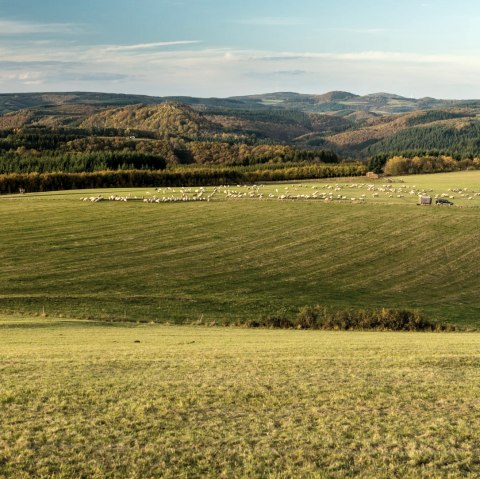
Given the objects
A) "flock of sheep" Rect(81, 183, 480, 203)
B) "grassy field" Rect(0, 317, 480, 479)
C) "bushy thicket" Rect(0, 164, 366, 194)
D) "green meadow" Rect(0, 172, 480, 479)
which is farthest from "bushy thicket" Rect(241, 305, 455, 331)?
"bushy thicket" Rect(0, 164, 366, 194)

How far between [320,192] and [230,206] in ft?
83.6

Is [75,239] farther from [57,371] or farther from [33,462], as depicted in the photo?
[33,462]

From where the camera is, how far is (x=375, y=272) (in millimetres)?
59969

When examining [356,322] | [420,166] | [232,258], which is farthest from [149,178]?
[356,322]

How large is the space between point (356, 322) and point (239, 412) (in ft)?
85.0

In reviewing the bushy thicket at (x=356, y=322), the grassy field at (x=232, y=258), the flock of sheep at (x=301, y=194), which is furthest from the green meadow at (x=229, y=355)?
the flock of sheep at (x=301, y=194)

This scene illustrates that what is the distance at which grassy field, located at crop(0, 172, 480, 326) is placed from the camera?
47219 millimetres

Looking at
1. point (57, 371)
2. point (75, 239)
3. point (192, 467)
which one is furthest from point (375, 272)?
point (192, 467)

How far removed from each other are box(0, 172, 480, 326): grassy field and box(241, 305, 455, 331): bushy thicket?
295 centimetres

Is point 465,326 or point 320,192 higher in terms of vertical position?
point 320,192

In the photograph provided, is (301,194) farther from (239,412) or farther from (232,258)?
(239,412)

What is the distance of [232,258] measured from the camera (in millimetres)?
63500

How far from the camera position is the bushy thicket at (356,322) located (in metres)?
40.6

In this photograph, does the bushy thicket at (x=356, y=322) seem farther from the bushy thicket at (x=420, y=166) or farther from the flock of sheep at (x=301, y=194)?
the bushy thicket at (x=420, y=166)
